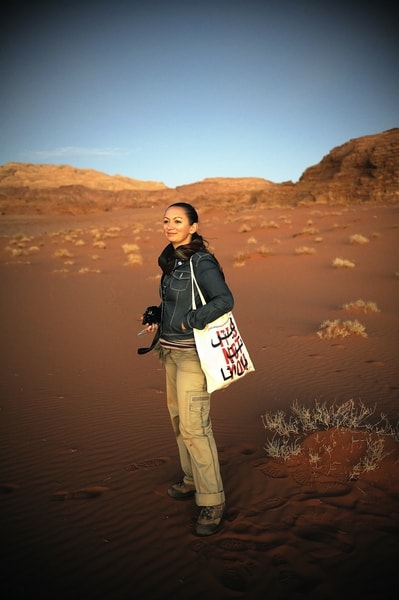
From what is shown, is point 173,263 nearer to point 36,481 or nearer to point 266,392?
point 36,481

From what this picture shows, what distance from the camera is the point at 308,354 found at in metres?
6.48

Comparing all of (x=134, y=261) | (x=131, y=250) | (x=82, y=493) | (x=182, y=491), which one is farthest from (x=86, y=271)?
(x=182, y=491)

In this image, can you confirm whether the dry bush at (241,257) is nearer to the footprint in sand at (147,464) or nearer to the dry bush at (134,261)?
the dry bush at (134,261)

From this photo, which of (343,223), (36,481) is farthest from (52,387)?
(343,223)

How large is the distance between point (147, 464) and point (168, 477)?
31 centimetres

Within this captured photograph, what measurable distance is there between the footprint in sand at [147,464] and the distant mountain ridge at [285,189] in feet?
122

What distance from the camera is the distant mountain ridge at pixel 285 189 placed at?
41.7m

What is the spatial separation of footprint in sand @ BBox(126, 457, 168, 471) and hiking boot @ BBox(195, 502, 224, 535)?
3.32ft

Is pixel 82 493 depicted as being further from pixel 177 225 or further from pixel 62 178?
pixel 62 178

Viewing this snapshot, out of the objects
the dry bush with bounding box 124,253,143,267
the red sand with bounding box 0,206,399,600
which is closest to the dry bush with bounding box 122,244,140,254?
the dry bush with bounding box 124,253,143,267

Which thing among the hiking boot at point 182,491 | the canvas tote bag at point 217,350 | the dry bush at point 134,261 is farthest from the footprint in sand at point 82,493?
the dry bush at point 134,261

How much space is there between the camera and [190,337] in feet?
7.77

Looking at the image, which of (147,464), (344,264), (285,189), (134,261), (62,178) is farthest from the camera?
(62,178)

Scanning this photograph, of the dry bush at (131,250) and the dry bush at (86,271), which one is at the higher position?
the dry bush at (131,250)
